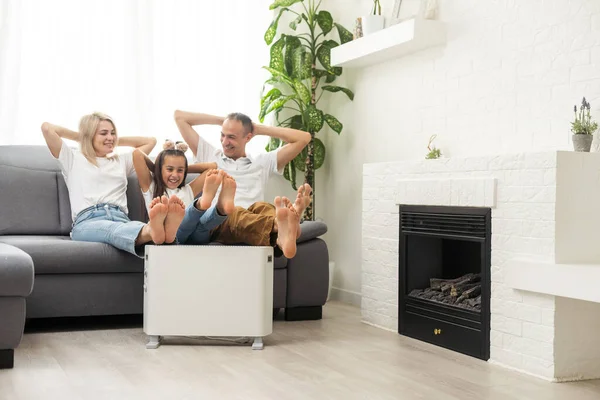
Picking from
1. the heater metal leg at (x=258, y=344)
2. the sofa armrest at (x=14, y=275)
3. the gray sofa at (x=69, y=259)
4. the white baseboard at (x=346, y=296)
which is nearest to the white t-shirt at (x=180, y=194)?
the gray sofa at (x=69, y=259)

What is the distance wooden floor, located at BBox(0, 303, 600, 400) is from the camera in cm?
262

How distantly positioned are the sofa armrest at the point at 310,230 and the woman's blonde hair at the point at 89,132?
3.87ft

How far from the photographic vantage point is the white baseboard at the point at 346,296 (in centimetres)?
491

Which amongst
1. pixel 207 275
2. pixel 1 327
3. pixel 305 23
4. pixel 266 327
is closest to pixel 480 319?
pixel 266 327

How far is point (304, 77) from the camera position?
5.05 metres

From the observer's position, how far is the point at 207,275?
3.35m

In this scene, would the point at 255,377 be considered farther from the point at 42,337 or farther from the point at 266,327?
Result: the point at 42,337

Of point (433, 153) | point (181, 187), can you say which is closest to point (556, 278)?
point (433, 153)

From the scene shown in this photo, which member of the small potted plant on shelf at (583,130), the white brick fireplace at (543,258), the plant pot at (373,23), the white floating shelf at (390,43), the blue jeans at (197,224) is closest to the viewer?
the white brick fireplace at (543,258)

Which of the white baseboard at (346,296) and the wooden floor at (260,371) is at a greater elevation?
the white baseboard at (346,296)

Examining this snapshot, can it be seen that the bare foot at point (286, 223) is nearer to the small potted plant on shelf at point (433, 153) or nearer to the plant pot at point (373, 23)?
the small potted plant on shelf at point (433, 153)

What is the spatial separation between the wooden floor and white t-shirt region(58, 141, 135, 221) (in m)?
0.74

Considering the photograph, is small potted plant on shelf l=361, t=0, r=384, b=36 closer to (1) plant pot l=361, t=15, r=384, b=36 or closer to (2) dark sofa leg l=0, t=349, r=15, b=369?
(1) plant pot l=361, t=15, r=384, b=36

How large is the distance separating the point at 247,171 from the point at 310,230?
19.0 inches
